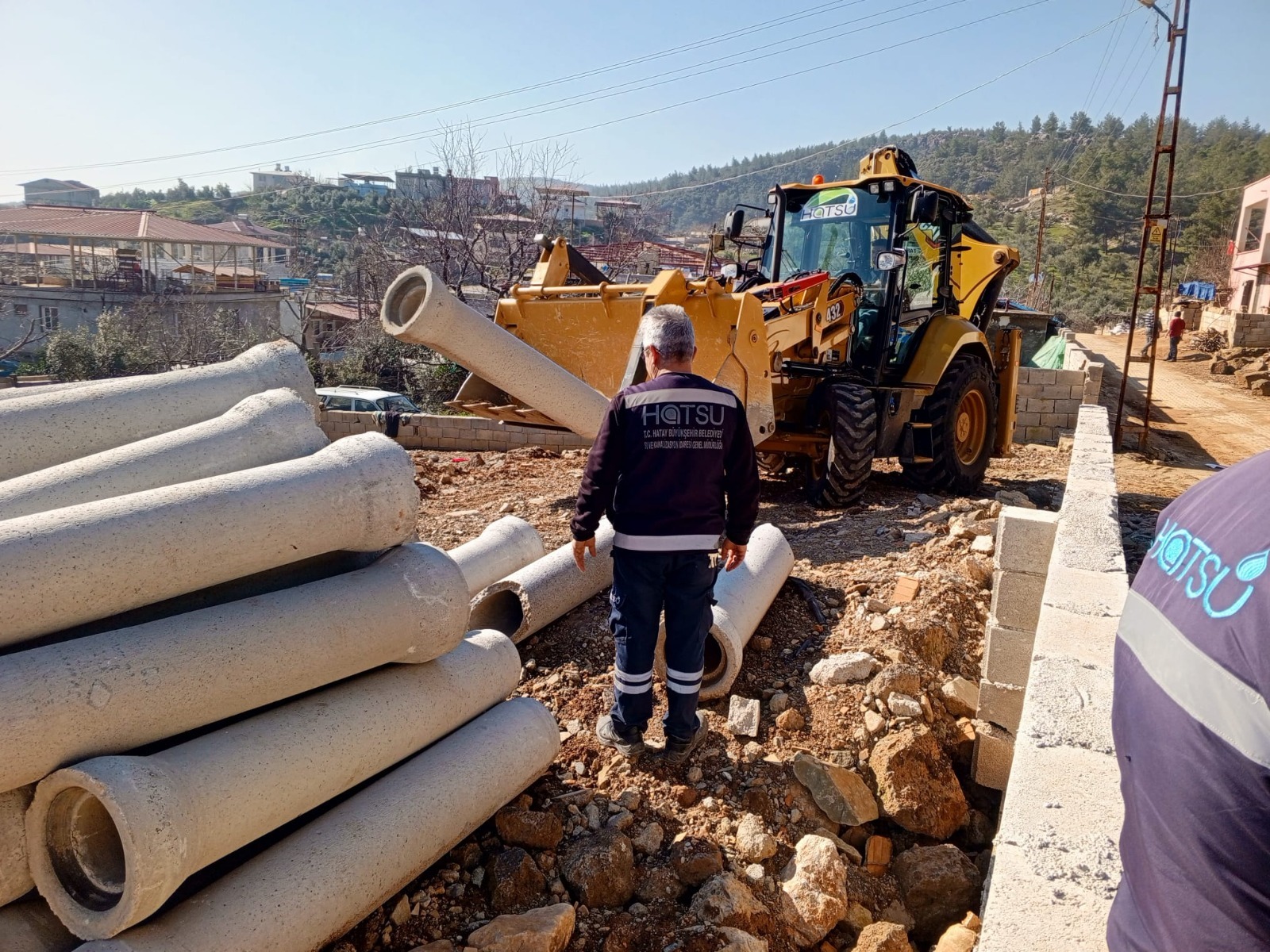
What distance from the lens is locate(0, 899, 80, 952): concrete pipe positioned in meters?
2.23

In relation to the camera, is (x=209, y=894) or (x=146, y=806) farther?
(x=209, y=894)

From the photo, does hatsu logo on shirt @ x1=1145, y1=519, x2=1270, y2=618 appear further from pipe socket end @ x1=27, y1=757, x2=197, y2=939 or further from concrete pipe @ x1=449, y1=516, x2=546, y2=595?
concrete pipe @ x1=449, y1=516, x2=546, y2=595

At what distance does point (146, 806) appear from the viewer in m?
2.11

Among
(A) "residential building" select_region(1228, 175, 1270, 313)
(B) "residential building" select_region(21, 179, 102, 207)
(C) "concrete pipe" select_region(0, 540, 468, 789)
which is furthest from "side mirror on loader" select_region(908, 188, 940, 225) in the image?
(B) "residential building" select_region(21, 179, 102, 207)

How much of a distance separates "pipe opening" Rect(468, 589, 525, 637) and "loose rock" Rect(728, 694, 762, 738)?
1.26 m

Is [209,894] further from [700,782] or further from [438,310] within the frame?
[438,310]

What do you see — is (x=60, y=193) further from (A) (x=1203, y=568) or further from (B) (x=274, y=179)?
(A) (x=1203, y=568)

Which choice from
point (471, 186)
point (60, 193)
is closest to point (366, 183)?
point (60, 193)

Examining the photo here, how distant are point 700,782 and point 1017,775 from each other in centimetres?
144

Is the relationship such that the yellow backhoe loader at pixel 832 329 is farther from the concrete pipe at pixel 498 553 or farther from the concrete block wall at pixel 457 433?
the concrete block wall at pixel 457 433

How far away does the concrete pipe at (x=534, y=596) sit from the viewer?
4508 millimetres

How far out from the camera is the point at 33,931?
7.43 ft

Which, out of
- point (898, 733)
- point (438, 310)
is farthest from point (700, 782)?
point (438, 310)

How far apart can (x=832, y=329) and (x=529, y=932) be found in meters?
5.92
